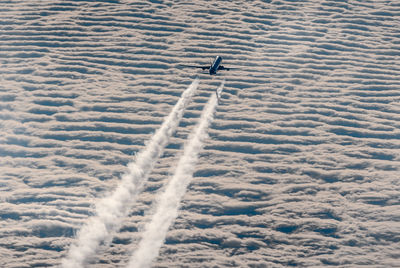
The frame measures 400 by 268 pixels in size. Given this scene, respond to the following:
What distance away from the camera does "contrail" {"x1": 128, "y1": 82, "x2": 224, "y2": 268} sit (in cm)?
370

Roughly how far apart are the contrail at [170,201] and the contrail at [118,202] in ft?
0.93

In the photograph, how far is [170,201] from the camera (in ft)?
13.7

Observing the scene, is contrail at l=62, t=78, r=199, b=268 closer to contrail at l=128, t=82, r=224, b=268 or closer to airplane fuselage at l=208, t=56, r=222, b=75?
contrail at l=128, t=82, r=224, b=268

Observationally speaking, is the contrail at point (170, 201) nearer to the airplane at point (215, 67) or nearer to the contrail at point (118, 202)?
the contrail at point (118, 202)

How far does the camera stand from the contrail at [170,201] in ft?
12.1

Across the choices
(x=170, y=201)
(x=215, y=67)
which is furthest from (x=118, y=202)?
(x=215, y=67)

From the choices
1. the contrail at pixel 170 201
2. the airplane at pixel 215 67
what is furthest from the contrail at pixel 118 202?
the airplane at pixel 215 67

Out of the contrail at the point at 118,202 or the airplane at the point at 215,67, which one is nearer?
the contrail at the point at 118,202

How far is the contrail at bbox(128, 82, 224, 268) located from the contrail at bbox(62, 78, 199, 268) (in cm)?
28

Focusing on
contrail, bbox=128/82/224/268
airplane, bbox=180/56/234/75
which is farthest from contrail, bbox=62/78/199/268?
airplane, bbox=180/56/234/75

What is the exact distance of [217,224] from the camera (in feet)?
12.9

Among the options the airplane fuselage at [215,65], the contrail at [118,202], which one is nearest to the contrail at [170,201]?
the contrail at [118,202]

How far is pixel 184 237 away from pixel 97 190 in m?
1.10

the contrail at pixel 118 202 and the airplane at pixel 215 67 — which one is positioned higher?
the airplane at pixel 215 67
